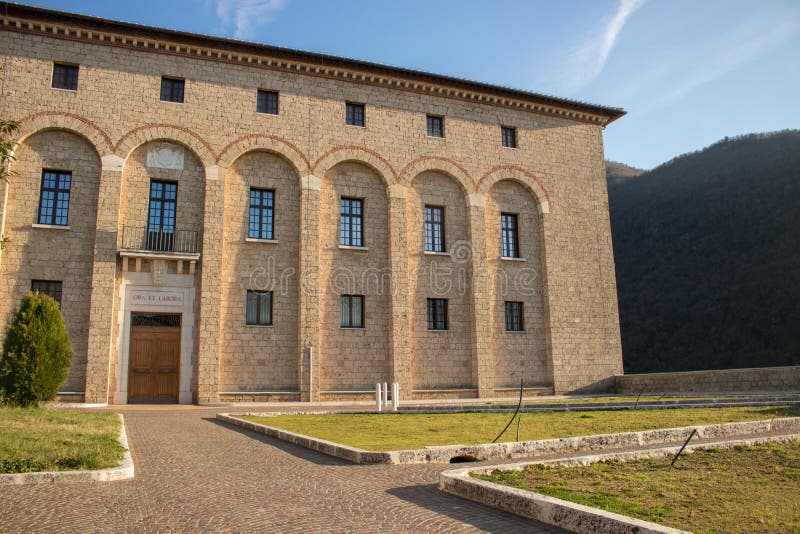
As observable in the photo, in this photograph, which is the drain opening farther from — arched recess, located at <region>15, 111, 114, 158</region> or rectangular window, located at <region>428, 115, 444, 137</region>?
rectangular window, located at <region>428, 115, 444, 137</region>

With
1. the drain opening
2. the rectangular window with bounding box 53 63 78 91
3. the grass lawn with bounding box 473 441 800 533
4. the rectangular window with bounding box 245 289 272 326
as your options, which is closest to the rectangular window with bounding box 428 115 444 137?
the rectangular window with bounding box 245 289 272 326

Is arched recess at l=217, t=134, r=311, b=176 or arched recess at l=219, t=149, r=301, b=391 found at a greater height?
arched recess at l=217, t=134, r=311, b=176

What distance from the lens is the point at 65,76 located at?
22172mm

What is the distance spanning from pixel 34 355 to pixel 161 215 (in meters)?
8.11

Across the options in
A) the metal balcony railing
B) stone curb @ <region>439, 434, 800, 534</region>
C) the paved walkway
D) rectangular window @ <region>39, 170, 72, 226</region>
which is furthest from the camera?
the metal balcony railing

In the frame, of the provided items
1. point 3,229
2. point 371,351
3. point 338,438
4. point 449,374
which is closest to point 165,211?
point 3,229

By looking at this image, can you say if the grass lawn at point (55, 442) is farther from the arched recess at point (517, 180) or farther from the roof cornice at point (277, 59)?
the arched recess at point (517, 180)

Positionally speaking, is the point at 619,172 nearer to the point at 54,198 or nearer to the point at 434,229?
the point at 434,229

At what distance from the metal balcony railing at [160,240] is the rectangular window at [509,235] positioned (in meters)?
13.5

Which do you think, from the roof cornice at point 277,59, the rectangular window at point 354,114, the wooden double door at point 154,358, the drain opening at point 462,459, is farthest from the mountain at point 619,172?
the drain opening at point 462,459

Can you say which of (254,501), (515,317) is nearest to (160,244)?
(515,317)

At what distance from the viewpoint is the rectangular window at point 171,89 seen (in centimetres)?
2334

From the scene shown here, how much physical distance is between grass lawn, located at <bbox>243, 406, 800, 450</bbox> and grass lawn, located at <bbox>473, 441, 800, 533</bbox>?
8.75ft

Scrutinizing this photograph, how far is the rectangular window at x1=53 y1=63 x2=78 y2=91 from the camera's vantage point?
2205 centimetres
